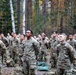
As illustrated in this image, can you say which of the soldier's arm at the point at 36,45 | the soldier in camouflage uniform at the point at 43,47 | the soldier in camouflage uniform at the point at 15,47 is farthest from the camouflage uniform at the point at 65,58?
the soldier in camouflage uniform at the point at 43,47

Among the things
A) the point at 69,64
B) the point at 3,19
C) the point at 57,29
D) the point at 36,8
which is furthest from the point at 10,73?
the point at 36,8

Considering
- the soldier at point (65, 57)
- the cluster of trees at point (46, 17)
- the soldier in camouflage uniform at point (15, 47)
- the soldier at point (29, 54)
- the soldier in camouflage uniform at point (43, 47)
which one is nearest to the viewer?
the soldier at point (65, 57)

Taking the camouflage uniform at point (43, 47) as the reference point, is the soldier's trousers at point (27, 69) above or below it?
above

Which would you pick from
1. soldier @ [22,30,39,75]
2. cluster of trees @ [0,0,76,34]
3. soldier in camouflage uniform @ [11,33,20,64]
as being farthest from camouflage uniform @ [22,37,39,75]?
cluster of trees @ [0,0,76,34]

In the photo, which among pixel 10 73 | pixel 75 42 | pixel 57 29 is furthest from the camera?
pixel 57 29

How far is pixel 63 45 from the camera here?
12.0 meters

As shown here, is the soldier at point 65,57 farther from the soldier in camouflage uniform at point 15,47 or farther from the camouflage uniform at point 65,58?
the soldier in camouflage uniform at point 15,47

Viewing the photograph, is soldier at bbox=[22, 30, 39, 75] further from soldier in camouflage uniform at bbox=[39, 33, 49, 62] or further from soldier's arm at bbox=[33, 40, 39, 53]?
soldier in camouflage uniform at bbox=[39, 33, 49, 62]

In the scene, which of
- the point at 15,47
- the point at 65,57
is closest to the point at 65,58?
the point at 65,57

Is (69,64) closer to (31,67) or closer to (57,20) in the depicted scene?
(31,67)

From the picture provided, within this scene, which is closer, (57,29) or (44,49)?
(44,49)

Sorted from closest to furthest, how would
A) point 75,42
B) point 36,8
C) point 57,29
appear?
1. point 75,42
2. point 57,29
3. point 36,8

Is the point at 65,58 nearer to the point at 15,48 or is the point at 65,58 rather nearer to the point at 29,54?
the point at 29,54

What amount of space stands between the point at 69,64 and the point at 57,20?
41747 mm
